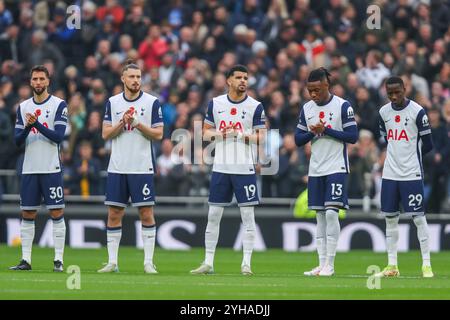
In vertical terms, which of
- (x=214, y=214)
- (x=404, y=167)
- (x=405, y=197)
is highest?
(x=404, y=167)

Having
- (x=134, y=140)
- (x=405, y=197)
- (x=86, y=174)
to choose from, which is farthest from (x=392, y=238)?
(x=86, y=174)

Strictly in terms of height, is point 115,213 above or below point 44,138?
below

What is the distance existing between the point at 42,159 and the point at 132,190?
4.49 ft

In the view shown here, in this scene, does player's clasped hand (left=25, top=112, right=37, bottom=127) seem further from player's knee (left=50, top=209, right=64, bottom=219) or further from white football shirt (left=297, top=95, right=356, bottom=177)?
white football shirt (left=297, top=95, right=356, bottom=177)

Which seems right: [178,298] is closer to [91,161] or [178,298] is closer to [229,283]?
[229,283]

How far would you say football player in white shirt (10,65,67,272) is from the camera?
17438 millimetres

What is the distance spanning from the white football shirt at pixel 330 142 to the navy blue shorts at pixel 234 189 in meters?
0.83

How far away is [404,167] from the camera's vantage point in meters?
17.1

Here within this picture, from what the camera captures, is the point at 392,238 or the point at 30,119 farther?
the point at 392,238

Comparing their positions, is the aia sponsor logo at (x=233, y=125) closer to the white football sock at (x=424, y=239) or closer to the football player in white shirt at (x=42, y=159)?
the football player in white shirt at (x=42, y=159)

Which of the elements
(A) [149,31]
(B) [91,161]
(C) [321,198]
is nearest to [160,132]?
(C) [321,198]

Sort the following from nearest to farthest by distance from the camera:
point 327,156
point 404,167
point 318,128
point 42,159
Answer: point 318,128 < point 327,156 < point 404,167 < point 42,159

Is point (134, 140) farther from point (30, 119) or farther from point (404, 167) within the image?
point (404, 167)

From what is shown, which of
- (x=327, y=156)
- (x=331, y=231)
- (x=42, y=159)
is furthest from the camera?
(x=42, y=159)
